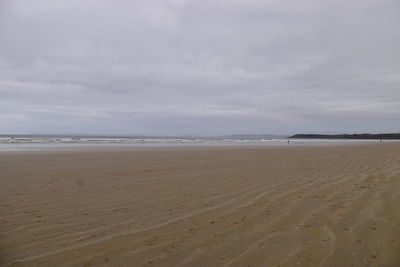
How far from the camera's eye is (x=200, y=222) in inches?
208

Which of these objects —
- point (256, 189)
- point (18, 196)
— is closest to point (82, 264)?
Answer: point (18, 196)

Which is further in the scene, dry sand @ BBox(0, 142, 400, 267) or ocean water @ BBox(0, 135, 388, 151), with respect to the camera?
ocean water @ BBox(0, 135, 388, 151)

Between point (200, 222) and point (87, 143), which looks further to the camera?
point (87, 143)

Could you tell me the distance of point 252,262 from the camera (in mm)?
A: 3727

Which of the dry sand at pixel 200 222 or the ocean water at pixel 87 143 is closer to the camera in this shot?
the dry sand at pixel 200 222

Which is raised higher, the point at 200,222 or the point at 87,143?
the point at 87,143

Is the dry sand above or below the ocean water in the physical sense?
below

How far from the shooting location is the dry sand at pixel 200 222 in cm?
389

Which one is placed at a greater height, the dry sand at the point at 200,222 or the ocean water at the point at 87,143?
the ocean water at the point at 87,143

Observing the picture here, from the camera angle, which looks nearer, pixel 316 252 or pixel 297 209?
pixel 316 252

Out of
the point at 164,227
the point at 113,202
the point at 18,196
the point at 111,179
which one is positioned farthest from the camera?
the point at 111,179

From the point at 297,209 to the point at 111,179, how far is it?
5759mm

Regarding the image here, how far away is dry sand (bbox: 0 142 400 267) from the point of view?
3887 millimetres

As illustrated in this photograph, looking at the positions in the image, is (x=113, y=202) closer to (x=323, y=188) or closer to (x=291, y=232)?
(x=291, y=232)
